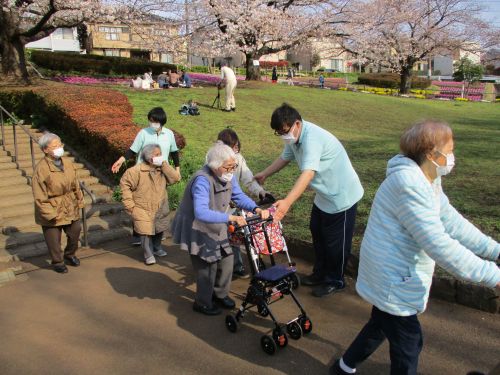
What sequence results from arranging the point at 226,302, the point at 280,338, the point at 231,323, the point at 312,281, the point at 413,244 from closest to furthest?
the point at 413,244
the point at 280,338
the point at 231,323
the point at 226,302
the point at 312,281

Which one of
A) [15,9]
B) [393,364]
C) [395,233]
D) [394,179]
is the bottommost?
[393,364]

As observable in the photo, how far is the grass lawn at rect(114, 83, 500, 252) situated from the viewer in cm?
662

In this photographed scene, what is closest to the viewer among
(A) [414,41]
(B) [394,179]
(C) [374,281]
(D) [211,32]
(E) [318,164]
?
(B) [394,179]

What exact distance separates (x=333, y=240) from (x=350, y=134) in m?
9.46

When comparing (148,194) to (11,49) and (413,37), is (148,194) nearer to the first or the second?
(11,49)

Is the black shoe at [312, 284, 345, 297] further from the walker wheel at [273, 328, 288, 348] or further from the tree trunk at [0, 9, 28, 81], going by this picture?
the tree trunk at [0, 9, 28, 81]

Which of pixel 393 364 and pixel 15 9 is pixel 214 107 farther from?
pixel 393 364

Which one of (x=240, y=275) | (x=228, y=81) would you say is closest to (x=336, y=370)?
(x=240, y=275)

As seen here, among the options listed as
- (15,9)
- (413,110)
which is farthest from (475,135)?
(15,9)

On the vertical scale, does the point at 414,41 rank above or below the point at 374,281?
above

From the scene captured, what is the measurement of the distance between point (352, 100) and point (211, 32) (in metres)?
8.87

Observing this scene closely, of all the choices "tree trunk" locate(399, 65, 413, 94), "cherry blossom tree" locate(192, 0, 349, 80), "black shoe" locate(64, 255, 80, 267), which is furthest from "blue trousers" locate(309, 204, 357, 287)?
"tree trunk" locate(399, 65, 413, 94)

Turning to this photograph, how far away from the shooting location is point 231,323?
391cm

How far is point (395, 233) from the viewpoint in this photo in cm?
251
